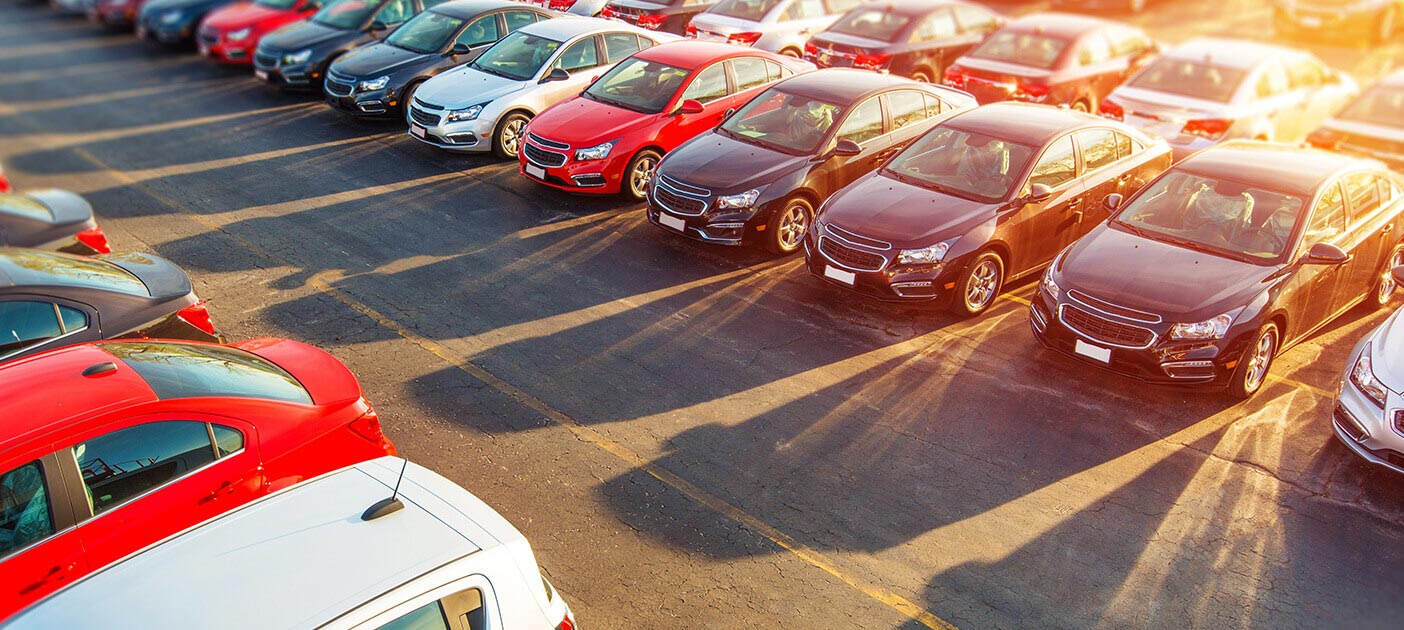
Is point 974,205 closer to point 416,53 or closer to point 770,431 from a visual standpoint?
point 770,431

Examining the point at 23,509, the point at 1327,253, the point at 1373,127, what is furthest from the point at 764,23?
the point at 23,509

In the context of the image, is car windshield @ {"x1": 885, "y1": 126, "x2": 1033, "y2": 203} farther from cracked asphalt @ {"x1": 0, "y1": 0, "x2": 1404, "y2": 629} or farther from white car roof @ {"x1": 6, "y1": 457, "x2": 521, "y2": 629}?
white car roof @ {"x1": 6, "y1": 457, "x2": 521, "y2": 629}

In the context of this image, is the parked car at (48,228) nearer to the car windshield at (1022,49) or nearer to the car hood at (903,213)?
the car hood at (903,213)

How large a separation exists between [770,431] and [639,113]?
6017 mm

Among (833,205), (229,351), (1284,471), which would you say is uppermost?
(229,351)

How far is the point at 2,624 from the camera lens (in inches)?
169

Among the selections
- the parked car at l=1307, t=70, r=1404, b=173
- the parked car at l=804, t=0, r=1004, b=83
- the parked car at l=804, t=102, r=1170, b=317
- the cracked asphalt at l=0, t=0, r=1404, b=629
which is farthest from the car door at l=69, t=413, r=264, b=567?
the parked car at l=1307, t=70, r=1404, b=173

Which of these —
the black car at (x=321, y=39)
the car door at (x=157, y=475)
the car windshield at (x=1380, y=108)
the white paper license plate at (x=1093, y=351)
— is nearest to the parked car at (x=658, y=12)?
the black car at (x=321, y=39)

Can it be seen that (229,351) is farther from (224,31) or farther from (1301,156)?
Answer: (224,31)

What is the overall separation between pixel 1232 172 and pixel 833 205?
3.56m

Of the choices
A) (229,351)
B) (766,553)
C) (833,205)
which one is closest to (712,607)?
(766,553)

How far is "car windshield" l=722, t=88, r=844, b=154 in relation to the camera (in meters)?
11.5

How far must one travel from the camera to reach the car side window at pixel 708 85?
13203 mm

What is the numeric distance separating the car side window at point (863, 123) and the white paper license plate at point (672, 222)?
6.48ft
